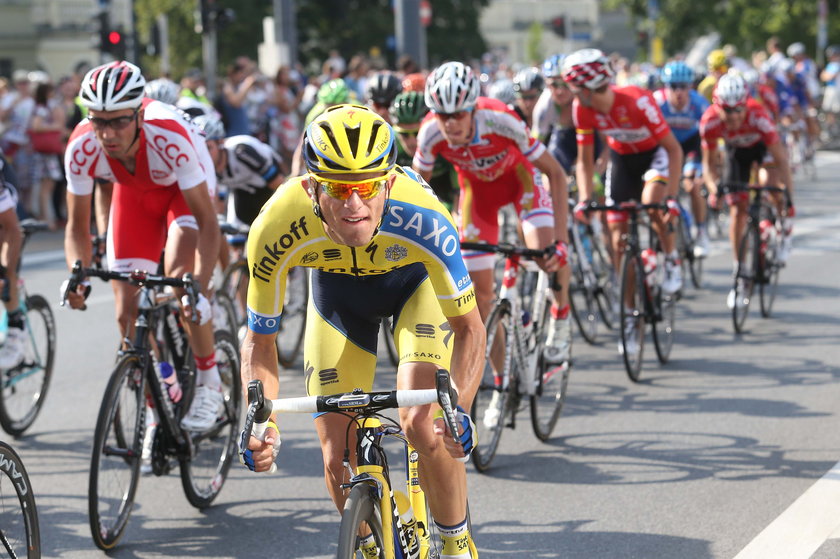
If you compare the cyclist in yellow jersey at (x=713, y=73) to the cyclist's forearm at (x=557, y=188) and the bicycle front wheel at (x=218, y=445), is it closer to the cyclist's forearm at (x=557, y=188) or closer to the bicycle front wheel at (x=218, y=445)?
the cyclist's forearm at (x=557, y=188)

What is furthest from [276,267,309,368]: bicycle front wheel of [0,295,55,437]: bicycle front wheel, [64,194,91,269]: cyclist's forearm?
[64,194,91,269]: cyclist's forearm

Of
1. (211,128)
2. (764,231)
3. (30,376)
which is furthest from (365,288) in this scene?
(764,231)

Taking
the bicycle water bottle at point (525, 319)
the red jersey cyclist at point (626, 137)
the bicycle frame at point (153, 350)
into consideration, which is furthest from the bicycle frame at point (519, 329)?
the red jersey cyclist at point (626, 137)

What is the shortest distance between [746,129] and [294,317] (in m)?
4.29

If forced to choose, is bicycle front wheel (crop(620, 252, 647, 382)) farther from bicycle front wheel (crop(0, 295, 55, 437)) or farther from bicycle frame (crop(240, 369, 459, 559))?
bicycle frame (crop(240, 369, 459, 559))

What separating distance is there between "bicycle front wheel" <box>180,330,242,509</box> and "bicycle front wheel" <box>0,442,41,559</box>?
5.82ft

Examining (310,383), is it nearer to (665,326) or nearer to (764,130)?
(665,326)

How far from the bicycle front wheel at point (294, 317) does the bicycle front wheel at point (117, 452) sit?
3653 millimetres

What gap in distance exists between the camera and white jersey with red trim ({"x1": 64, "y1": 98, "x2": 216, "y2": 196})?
6.33 m

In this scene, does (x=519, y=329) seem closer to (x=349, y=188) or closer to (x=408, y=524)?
(x=408, y=524)

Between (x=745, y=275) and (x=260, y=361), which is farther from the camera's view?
(x=745, y=275)

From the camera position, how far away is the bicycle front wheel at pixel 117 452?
5.55 metres

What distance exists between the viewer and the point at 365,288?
457cm

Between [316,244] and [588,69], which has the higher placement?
[588,69]
